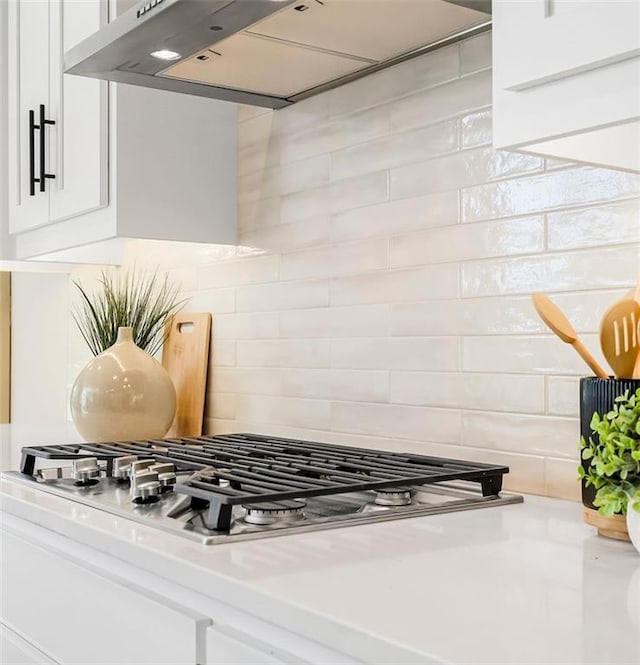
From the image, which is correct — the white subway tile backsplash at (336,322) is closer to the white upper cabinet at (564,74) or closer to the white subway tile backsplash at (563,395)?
the white subway tile backsplash at (563,395)

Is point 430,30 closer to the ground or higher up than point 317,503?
higher up

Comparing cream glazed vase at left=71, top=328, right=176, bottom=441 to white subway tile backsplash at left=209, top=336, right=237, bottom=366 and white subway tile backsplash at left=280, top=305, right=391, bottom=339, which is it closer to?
white subway tile backsplash at left=209, top=336, right=237, bottom=366

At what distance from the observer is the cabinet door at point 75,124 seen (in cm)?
213

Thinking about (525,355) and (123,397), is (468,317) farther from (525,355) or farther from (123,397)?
(123,397)

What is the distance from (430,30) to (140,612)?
110 centimetres

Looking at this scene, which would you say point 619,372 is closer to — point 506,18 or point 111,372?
point 506,18

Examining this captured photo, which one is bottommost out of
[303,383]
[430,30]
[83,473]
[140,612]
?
[140,612]

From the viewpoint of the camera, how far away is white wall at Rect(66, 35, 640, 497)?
146 centimetres

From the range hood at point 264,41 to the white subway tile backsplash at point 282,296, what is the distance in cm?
44

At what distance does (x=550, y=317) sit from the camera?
4.16ft

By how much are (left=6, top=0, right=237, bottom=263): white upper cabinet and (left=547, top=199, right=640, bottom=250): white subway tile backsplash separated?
1008 mm

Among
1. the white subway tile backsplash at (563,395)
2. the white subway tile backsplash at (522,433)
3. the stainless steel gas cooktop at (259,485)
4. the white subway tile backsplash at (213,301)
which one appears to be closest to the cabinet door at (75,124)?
the white subway tile backsplash at (213,301)

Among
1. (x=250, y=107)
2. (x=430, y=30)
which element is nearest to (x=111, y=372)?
(x=250, y=107)

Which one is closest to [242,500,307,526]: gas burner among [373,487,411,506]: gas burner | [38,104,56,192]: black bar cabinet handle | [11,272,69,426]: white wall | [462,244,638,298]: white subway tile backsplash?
[373,487,411,506]: gas burner
